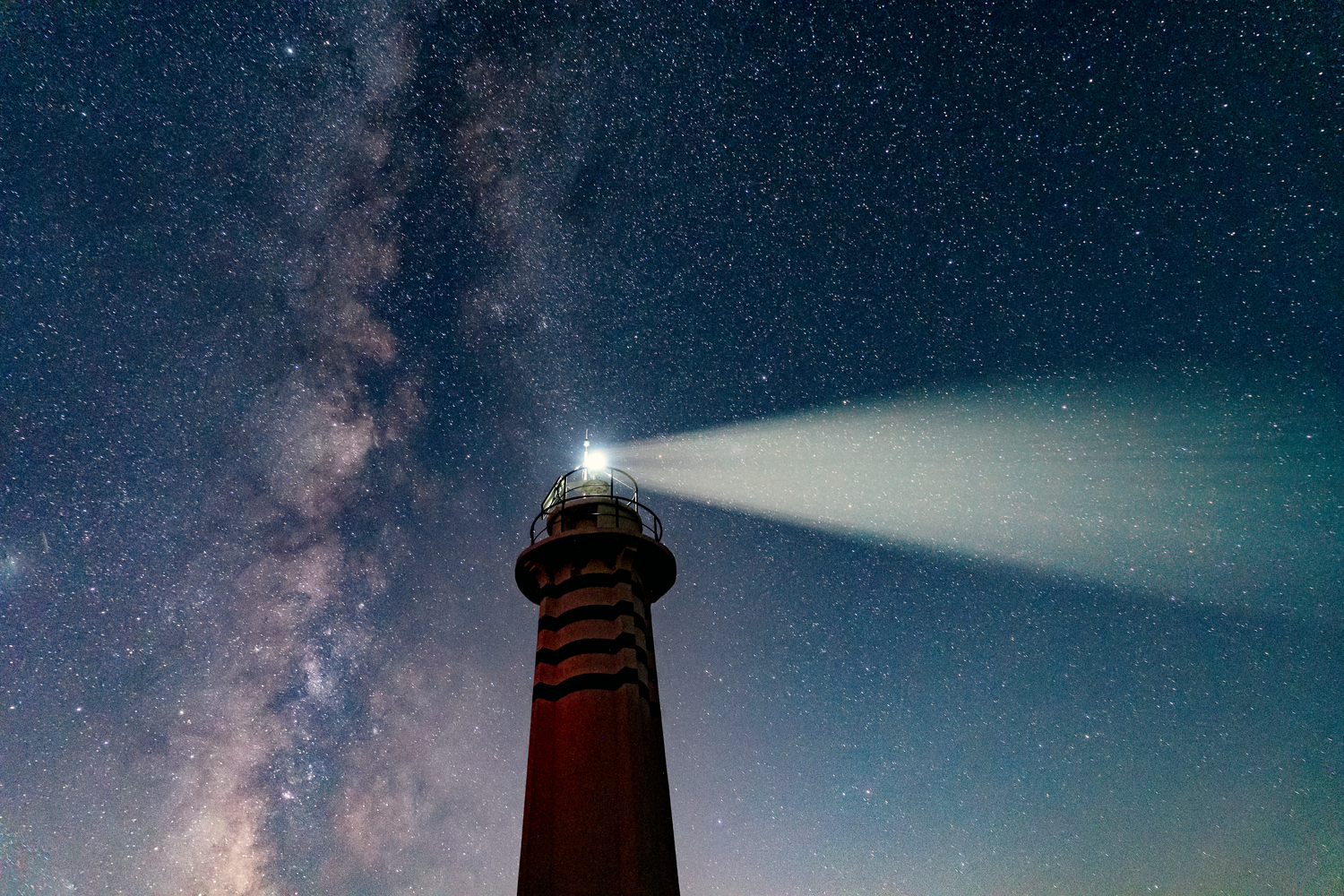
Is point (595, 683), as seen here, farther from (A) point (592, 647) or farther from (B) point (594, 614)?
(B) point (594, 614)

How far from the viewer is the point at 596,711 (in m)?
14.5

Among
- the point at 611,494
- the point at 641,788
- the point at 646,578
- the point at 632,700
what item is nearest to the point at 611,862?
the point at 641,788

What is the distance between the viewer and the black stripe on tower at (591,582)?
16172 mm

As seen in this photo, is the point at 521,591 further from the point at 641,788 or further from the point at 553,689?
the point at 641,788

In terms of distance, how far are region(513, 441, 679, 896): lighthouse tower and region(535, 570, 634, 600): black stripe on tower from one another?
0.07 ft

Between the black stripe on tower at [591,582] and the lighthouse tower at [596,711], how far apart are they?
0.02 meters

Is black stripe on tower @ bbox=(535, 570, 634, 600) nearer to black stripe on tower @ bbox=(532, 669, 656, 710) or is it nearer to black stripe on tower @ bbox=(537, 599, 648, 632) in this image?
black stripe on tower @ bbox=(537, 599, 648, 632)

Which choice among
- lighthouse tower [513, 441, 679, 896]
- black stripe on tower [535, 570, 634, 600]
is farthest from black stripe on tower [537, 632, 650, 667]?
black stripe on tower [535, 570, 634, 600]

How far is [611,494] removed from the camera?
725 inches

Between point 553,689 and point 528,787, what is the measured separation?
5.55 feet

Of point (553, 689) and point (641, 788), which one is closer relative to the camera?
point (641, 788)

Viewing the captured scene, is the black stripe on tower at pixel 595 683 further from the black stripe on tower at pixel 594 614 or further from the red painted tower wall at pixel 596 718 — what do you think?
the black stripe on tower at pixel 594 614

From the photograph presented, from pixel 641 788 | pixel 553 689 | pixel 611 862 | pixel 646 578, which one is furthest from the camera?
pixel 646 578

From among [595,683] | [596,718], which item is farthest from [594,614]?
[596,718]
